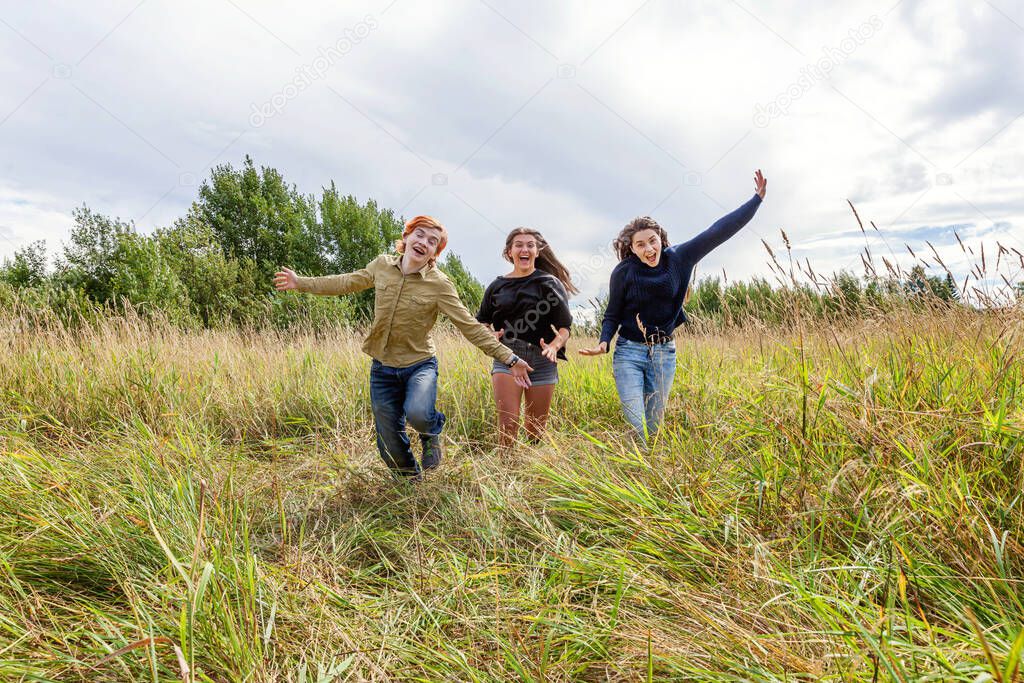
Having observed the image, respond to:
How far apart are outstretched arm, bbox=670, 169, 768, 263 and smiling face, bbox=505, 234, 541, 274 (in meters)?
1.05

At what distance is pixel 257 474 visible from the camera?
3.53 m

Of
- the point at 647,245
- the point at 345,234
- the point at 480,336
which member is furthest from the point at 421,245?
the point at 345,234

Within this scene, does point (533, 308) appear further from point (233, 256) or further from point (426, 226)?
point (233, 256)

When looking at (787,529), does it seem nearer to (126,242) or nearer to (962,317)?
(962,317)

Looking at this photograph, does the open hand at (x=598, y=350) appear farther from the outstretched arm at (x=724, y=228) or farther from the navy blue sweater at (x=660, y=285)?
the outstretched arm at (x=724, y=228)

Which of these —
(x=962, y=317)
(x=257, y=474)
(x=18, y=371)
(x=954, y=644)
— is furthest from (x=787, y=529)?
(x=18, y=371)

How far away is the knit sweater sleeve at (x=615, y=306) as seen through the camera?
3779 millimetres

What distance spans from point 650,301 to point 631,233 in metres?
0.57

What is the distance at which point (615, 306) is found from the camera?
3797 millimetres

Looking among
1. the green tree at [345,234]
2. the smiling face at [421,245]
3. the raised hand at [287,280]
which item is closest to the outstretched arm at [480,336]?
the smiling face at [421,245]

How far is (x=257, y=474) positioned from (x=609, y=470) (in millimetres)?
2403

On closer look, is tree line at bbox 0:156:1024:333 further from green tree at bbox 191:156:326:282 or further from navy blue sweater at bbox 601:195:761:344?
navy blue sweater at bbox 601:195:761:344

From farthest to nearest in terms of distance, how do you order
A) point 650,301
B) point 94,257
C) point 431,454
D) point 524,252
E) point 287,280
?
point 94,257 → point 524,252 → point 650,301 → point 431,454 → point 287,280

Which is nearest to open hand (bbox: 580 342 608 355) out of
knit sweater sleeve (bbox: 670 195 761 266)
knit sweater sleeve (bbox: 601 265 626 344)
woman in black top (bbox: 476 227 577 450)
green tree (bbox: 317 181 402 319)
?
knit sweater sleeve (bbox: 601 265 626 344)
